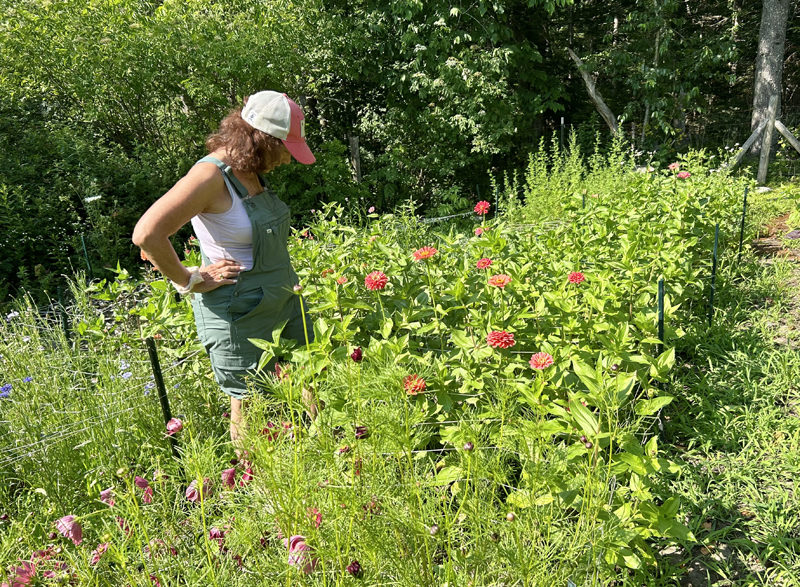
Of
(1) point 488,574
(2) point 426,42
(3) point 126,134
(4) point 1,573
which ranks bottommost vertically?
(1) point 488,574

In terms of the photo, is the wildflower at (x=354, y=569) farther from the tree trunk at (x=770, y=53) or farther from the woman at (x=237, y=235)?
the tree trunk at (x=770, y=53)

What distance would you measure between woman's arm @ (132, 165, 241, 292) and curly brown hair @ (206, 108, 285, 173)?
92 mm

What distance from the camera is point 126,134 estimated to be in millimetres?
6430

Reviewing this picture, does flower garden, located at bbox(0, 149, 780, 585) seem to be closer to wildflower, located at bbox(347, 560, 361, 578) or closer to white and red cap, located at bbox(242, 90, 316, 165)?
wildflower, located at bbox(347, 560, 361, 578)

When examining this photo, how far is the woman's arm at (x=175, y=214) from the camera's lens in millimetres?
1652

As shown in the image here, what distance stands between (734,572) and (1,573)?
1977mm

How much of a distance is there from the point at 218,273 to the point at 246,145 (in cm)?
43

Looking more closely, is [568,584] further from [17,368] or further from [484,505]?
[17,368]

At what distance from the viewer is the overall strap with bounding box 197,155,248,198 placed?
69.7 inches

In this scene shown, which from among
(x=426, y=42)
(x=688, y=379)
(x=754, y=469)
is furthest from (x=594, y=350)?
(x=426, y=42)

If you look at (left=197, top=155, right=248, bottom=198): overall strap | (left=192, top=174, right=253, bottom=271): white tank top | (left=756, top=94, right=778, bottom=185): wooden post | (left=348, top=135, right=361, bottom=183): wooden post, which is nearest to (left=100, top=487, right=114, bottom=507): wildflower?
(left=192, top=174, right=253, bottom=271): white tank top

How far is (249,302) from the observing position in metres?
1.89

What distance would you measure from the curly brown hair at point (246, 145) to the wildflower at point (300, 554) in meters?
1.18

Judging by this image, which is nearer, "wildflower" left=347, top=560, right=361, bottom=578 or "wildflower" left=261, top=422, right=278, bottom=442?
"wildflower" left=347, top=560, right=361, bottom=578
